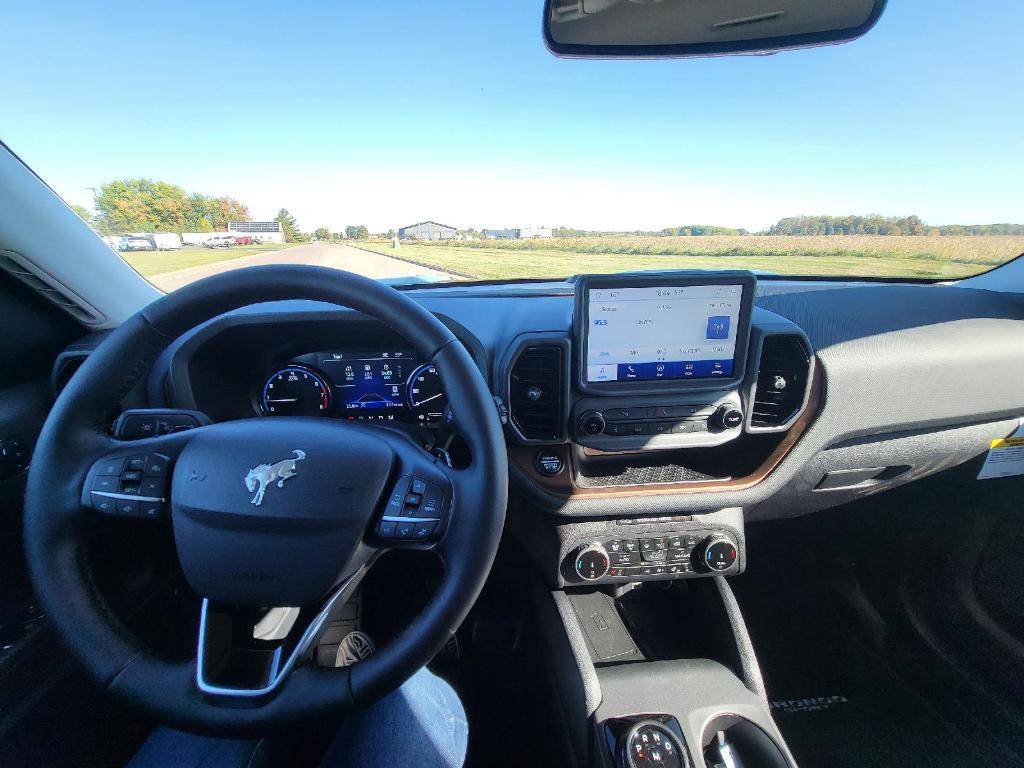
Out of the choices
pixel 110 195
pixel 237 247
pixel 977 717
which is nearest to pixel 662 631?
pixel 977 717

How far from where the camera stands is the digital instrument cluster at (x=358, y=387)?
1.88 meters

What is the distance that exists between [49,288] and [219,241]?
1.71 ft

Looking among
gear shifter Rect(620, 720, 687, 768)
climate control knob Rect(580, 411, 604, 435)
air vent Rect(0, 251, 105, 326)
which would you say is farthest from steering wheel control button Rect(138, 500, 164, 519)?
gear shifter Rect(620, 720, 687, 768)

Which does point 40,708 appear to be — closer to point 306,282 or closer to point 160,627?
point 160,627

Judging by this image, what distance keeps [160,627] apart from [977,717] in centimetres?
306

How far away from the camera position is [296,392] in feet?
6.29

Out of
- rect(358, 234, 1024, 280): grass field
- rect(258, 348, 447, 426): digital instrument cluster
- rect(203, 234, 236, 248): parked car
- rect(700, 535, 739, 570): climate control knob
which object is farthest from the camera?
rect(358, 234, 1024, 280): grass field

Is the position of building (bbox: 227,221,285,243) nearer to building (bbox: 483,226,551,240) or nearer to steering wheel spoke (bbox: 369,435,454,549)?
building (bbox: 483,226,551,240)

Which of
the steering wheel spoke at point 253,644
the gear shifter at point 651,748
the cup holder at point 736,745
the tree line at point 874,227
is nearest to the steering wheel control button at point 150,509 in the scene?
the steering wheel spoke at point 253,644

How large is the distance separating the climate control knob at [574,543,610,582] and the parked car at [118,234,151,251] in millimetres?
1888

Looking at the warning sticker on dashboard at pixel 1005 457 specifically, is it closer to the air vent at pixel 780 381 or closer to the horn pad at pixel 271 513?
the air vent at pixel 780 381

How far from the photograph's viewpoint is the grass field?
2.25 meters

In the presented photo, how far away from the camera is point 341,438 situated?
3.88 feet

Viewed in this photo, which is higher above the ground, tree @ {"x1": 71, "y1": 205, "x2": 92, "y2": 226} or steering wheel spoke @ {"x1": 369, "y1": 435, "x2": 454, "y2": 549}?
tree @ {"x1": 71, "y1": 205, "x2": 92, "y2": 226}
